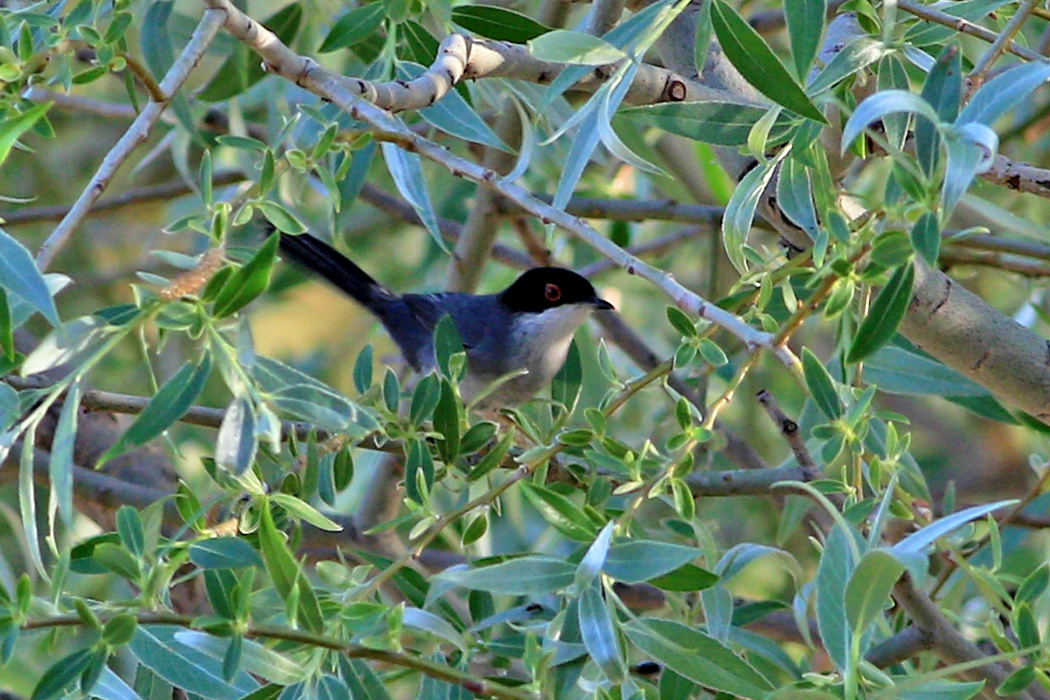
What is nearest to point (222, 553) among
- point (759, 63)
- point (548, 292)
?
point (759, 63)

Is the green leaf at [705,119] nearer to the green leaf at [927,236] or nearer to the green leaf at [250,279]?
the green leaf at [927,236]

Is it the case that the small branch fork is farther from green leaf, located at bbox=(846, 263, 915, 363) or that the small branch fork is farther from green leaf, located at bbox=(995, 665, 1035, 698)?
green leaf, located at bbox=(995, 665, 1035, 698)

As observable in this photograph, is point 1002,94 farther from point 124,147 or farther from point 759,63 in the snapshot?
point 124,147

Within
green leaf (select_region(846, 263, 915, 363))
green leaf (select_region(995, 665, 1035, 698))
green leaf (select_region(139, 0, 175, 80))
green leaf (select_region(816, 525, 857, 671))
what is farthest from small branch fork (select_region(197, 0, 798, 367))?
green leaf (select_region(139, 0, 175, 80))

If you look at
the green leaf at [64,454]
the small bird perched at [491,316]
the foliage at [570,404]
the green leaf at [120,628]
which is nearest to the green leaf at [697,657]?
the foliage at [570,404]

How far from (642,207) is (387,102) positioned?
6.19 feet

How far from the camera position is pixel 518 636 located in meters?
2.09

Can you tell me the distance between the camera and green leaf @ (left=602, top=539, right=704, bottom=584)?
1.67m

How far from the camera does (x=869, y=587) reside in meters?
1.50

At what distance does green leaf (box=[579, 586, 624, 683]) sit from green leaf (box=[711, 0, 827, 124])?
0.70m

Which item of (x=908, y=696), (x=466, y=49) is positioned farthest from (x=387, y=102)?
(x=908, y=696)

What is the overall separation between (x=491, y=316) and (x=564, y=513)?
108 inches

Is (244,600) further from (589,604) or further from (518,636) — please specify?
(518,636)

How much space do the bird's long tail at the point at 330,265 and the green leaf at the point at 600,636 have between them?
101 inches
